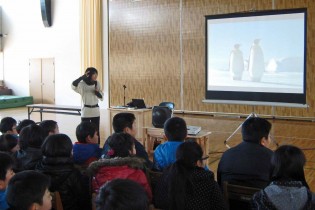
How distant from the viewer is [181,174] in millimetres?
→ 2006

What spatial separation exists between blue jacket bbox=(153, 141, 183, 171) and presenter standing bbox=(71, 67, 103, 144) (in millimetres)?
2799

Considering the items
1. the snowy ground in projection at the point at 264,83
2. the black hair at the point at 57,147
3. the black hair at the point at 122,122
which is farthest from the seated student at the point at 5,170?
the snowy ground in projection at the point at 264,83

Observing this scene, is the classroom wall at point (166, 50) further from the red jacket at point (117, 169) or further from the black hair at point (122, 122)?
the red jacket at point (117, 169)

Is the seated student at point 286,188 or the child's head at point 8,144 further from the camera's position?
the child's head at point 8,144

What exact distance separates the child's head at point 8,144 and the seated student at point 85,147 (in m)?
0.47

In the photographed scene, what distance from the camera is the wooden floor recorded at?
5574 millimetres

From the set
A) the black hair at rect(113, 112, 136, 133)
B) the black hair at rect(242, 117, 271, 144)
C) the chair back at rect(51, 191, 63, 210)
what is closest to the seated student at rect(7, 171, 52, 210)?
the chair back at rect(51, 191, 63, 210)

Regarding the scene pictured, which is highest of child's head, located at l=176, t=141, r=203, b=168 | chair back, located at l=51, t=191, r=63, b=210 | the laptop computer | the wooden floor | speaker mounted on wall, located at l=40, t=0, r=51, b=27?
speaker mounted on wall, located at l=40, t=0, r=51, b=27

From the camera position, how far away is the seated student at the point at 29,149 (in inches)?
108

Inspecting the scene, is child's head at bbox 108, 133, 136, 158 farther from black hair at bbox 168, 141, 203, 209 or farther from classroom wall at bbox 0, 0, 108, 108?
classroom wall at bbox 0, 0, 108, 108

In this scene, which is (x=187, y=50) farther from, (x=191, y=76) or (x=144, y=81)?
(x=144, y=81)

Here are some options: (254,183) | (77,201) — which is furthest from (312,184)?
(77,201)

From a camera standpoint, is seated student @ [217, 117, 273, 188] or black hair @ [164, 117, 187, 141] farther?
black hair @ [164, 117, 187, 141]

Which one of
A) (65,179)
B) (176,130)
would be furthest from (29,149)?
(176,130)
